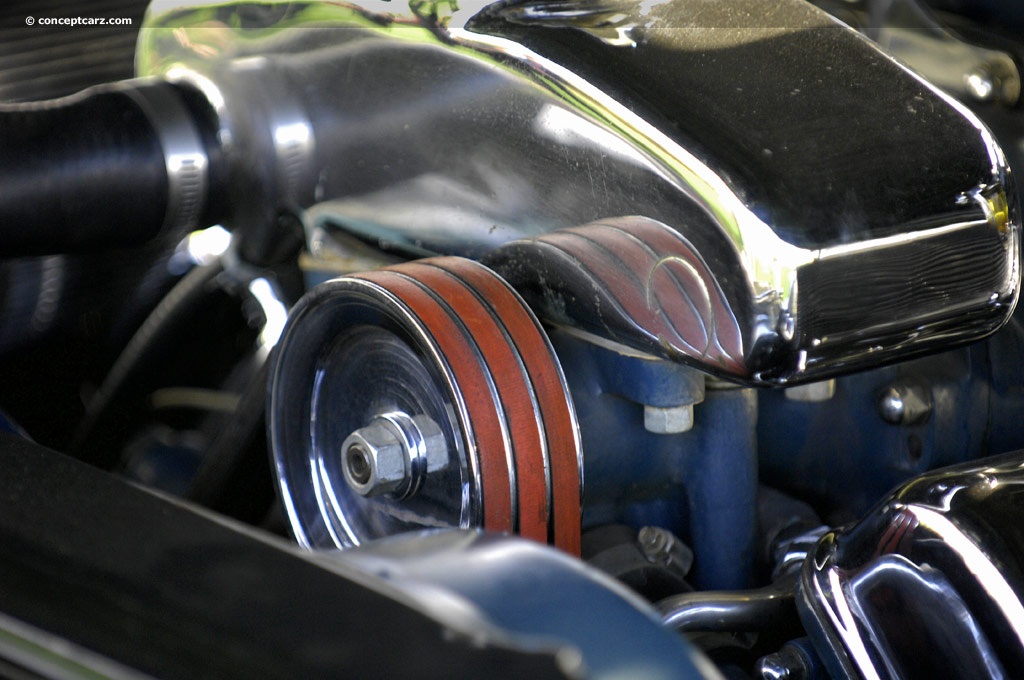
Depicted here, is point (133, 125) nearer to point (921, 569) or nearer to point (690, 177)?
point (690, 177)

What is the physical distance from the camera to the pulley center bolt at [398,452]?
77 centimetres

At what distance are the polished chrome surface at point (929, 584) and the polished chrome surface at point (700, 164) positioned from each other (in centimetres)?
10

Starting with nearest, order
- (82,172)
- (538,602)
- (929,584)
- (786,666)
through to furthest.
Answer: (538,602), (929,584), (786,666), (82,172)

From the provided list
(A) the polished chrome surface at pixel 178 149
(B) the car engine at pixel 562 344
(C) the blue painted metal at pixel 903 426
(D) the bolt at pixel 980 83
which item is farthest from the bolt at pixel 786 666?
(A) the polished chrome surface at pixel 178 149

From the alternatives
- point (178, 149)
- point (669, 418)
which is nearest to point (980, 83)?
point (669, 418)

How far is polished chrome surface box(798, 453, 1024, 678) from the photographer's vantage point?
0.62 meters

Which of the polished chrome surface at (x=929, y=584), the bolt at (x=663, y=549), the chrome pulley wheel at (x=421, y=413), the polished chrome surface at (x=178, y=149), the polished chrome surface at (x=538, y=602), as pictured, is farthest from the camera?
the polished chrome surface at (x=178, y=149)

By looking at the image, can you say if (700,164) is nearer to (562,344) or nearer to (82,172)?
(562,344)

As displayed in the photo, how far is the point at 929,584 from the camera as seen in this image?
0.64m

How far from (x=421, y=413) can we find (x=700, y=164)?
250 mm

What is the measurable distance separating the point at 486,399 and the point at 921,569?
271 millimetres

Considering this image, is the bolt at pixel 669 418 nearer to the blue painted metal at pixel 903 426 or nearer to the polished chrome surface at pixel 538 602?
the blue painted metal at pixel 903 426

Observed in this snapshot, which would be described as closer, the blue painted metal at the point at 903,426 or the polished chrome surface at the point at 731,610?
the polished chrome surface at the point at 731,610

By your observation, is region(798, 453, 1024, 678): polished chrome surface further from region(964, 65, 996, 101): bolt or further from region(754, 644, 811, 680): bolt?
region(964, 65, 996, 101): bolt
